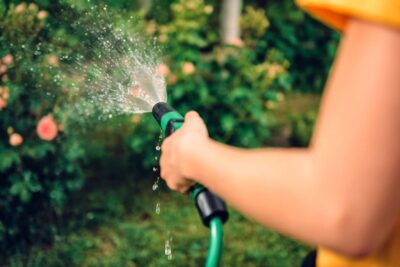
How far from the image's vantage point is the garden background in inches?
128

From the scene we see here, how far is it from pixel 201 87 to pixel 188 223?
2.66 feet

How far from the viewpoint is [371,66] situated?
81 centimetres

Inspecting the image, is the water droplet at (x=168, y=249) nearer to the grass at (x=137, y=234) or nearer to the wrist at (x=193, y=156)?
the grass at (x=137, y=234)

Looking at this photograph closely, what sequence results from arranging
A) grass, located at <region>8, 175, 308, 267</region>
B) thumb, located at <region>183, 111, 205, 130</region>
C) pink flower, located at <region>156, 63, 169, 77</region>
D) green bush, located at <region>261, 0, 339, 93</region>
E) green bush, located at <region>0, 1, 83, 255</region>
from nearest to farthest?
thumb, located at <region>183, 111, 205, 130</region> < pink flower, located at <region>156, 63, 169, 77</region> < green bush, located at <region>0, 1, 83, 255</region> < grass, located at <region>8, 175, 308, 267</region> < green bush, located at <region>261, 0, 339, 93</region>

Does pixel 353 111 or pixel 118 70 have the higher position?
pixel 118 70

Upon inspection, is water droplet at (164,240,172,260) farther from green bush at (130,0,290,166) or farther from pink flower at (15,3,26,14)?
pink flower at (15,3,26,14)

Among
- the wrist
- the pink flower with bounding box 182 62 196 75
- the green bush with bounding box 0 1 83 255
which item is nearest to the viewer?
the wrist

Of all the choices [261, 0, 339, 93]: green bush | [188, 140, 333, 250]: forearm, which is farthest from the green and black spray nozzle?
[261, 0, 339, 93]: green bush

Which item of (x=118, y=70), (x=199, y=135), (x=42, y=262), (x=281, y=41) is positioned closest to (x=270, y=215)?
(x=199, y=135)

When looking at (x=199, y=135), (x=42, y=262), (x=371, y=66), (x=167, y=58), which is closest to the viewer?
(x=371, y=66)

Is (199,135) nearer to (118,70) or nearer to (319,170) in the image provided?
(319,170)

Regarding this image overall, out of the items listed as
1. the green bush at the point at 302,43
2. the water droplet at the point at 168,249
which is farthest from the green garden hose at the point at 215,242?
the green bush at the point at 302,43

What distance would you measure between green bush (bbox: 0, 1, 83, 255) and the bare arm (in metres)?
2.45

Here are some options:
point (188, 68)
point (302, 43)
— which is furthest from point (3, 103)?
point (302, 43)
